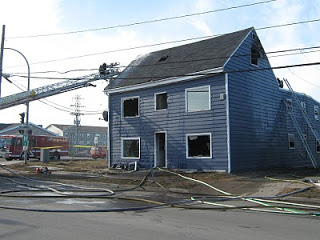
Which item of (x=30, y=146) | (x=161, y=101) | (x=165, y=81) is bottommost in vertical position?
(x=30, y=146)

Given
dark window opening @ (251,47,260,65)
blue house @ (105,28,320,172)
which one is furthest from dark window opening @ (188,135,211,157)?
dark window opening @ (251,47,260,65)

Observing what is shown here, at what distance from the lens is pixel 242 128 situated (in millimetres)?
17797

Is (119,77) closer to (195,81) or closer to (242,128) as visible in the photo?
(195,81)

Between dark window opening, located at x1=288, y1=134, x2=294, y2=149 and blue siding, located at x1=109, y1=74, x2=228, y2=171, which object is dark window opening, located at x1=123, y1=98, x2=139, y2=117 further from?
dark window opening, located at x1=288, y1=134, x2=294, y2=149

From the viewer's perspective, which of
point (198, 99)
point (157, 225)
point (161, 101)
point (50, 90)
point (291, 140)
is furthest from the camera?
point (50, 90)

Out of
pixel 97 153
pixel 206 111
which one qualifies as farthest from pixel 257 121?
pixel 97 153

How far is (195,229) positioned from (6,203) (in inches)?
253

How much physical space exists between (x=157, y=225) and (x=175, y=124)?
11.9m

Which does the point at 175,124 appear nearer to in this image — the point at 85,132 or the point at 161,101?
the point at 161,101

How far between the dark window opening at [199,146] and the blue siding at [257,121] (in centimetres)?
138

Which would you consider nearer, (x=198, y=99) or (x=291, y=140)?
(x=198, y=99)

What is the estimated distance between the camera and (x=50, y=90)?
2627 centimetres

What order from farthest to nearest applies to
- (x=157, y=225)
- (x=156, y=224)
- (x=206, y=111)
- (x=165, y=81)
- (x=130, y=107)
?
1. (x=130, y=107)
2. (x=165, y=81)
3. (x=206, y=111)
4. (x=156, y=224)
5. (x=157, y=225)

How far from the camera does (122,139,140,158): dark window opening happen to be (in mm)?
20750
